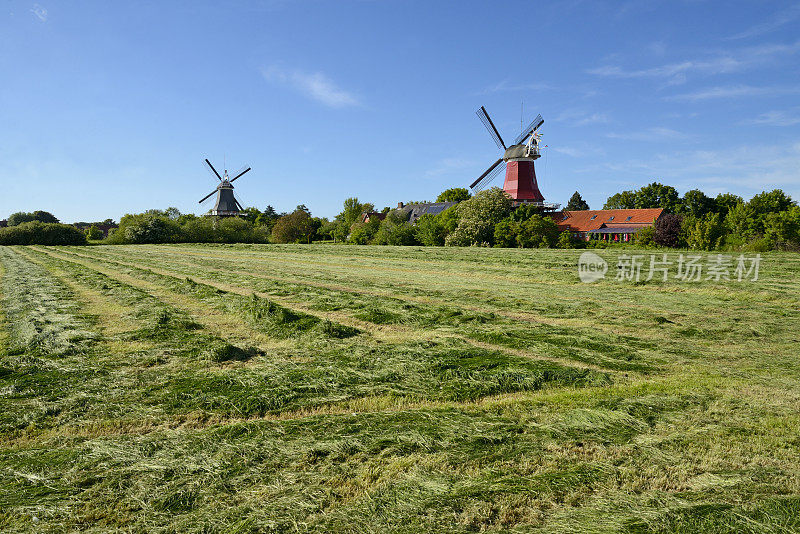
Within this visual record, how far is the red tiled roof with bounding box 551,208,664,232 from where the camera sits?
66062 millimetres

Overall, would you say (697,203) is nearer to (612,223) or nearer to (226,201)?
(612,223)

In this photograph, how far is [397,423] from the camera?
4648 mm

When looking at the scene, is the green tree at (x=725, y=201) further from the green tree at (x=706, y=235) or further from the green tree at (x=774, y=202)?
the green tree at (x=706, y=235)

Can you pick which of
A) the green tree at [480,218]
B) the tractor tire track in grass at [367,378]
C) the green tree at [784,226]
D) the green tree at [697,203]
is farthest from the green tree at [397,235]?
the green tree at [697,203]

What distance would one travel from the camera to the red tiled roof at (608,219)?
217ft

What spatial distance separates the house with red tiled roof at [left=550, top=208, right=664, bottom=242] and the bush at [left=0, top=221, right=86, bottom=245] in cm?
7240

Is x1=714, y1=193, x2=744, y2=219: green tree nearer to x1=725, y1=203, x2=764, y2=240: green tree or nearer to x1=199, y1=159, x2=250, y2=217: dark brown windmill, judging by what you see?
x1=725, y1=203, x2=764, y2=240: green tree

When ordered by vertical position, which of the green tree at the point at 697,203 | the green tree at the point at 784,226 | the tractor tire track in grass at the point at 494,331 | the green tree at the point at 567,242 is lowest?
the tractor tire track in grass at the point at 494,331

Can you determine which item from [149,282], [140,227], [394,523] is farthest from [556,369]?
[140,227]

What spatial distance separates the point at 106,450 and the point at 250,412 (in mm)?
1437

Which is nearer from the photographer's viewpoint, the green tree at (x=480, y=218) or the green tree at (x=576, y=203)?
the green tree at (x=480, y=218)

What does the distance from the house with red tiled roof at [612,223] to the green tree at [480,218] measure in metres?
17.7

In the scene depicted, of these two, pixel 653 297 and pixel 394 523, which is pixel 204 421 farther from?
pixel 653 297

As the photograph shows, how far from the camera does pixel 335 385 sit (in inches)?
230
